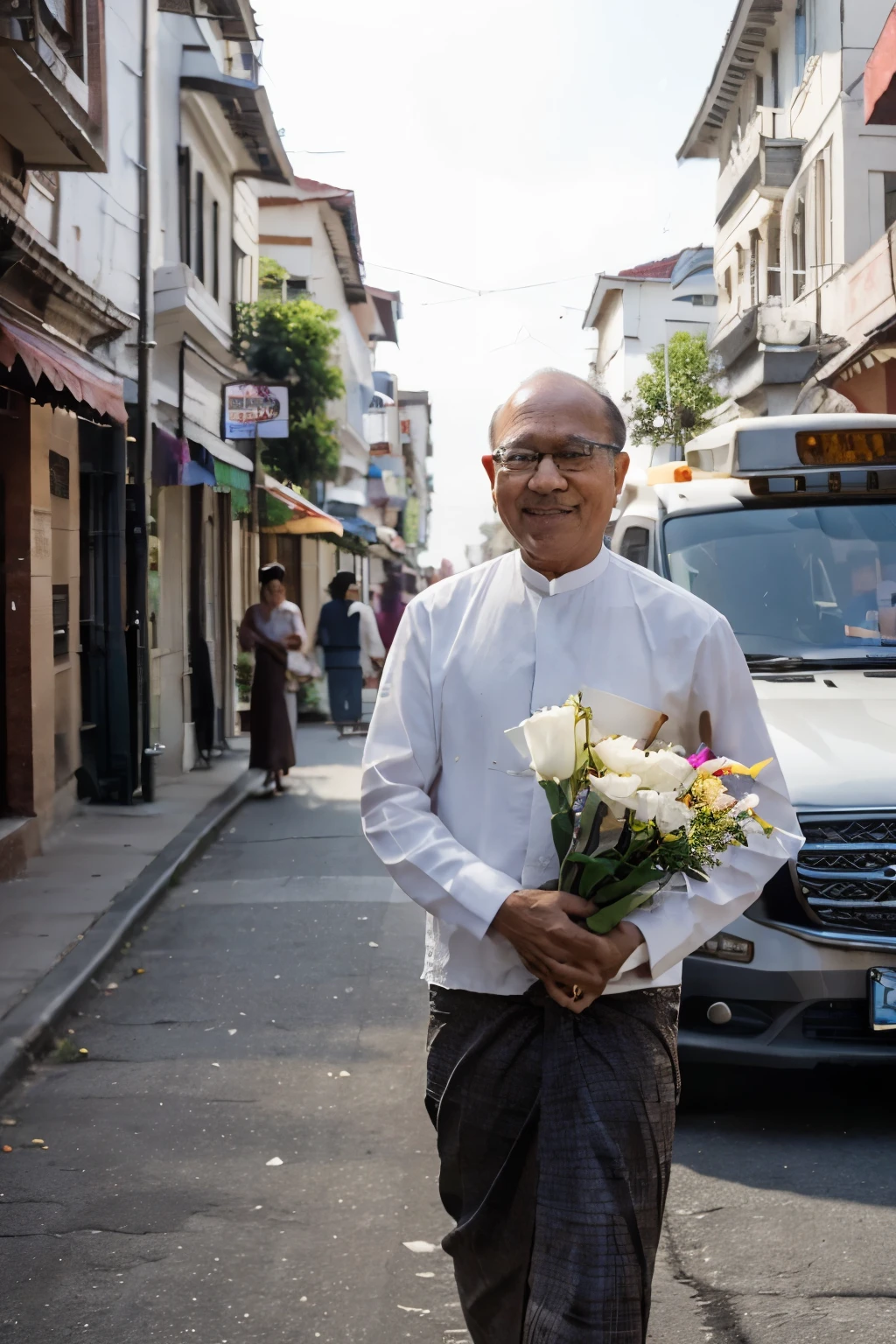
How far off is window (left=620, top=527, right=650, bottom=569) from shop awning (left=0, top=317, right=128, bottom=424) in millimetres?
3100

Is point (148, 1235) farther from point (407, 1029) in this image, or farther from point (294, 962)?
point (294, 962)

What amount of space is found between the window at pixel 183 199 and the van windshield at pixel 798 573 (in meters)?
12.9

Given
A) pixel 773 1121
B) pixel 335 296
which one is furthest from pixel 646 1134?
pixel 335 296

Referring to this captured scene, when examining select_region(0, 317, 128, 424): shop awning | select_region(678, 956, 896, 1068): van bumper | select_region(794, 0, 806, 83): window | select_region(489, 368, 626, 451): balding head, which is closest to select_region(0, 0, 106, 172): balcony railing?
select_region(0, 317, 128, 424): shop awning

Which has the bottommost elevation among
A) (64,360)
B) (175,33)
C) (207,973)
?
(207,973)

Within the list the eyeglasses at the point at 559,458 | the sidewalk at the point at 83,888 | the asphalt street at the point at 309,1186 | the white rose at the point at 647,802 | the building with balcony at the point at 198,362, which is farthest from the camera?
the building with balcony at the point at 198,362

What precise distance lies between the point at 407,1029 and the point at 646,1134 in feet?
13.9

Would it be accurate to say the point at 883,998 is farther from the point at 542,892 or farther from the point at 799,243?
the point at 799,243

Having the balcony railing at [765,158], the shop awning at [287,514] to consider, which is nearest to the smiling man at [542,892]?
the shop awning at [287,514]

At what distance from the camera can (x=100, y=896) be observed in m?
9.65

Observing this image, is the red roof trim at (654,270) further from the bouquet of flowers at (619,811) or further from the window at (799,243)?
the bouquet of flowers at (619,811)

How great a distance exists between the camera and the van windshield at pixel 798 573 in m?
6.46

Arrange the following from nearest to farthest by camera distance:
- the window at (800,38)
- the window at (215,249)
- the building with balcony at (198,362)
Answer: the building with balcony at (198,362), the window at (215,249), the window at (800,38)

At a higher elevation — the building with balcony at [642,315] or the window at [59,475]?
the building with balcony at [642,315]
